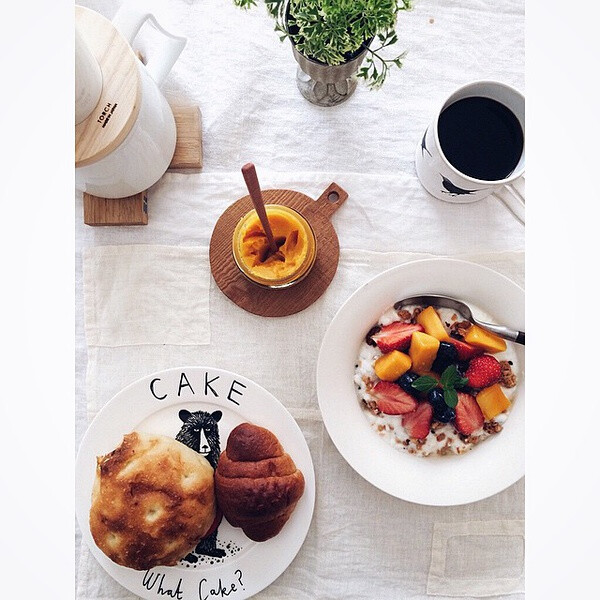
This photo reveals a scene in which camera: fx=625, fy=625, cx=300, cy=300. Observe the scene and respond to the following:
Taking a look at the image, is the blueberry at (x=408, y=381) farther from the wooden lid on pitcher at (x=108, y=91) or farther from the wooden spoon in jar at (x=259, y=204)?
the wooden lid on pitcher at (x=108, y=91)

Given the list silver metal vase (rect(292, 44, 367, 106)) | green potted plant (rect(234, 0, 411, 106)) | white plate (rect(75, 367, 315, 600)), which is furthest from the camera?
white plate (rect(75, 367, 315, 600))

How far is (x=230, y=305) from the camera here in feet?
3.54

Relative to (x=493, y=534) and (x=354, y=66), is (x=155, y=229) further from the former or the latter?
(x=493, y=534)

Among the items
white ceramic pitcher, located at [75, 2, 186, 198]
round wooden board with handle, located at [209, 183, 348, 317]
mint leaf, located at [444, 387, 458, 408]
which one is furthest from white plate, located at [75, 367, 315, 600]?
white ceramic pitcher, located at [75, 2, 186, 198]

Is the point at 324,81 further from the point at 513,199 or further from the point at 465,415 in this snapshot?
the point at 465,415

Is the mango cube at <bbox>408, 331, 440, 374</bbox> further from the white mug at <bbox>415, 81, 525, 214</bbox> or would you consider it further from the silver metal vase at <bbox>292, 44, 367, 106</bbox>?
the silver metal vase at <bbox>292, 44, 367, 106</bbox>

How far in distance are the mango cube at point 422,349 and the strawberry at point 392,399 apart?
1.9 inches

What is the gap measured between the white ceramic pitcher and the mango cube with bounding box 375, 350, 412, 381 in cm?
49

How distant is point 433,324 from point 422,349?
53 millimetres

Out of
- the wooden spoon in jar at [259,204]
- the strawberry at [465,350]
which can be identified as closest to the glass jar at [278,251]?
the wooden spoon in jar at [259,204]

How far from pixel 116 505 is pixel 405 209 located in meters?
0.67

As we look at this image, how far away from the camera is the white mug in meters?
0.93

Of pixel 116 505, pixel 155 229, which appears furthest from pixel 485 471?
pixel 155 229

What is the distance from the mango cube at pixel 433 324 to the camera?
100 centimetres
